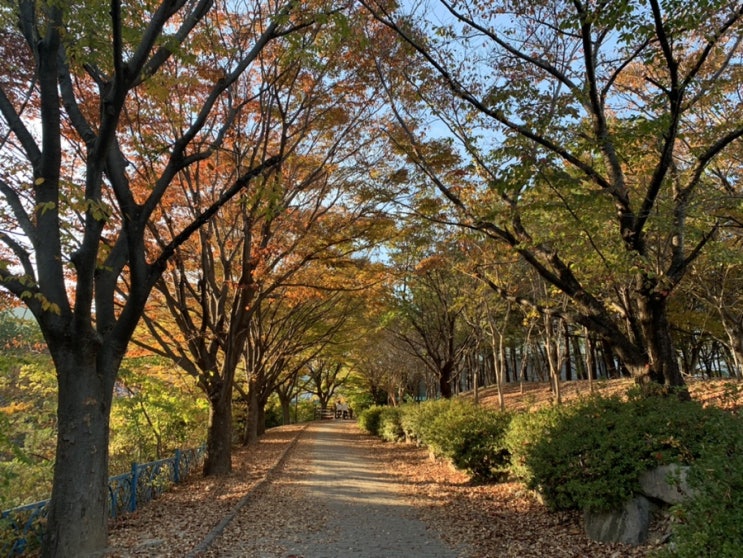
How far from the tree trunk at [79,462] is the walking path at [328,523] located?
1.37 meters

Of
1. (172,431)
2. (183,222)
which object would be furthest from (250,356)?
(183,222)

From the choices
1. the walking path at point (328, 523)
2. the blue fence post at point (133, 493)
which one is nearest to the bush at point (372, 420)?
the walking path at point (328, 523)

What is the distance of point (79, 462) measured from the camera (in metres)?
5.27

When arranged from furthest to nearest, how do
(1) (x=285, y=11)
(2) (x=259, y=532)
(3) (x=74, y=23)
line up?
(2) (x=259, y=532) → (1) (x=285, y=11) → (3) (x=74, y=23)

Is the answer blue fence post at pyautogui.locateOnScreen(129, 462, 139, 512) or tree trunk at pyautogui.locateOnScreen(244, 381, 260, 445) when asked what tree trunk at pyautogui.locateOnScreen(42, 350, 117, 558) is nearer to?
blue fence post at pyautogui.locateOnScreen(129, 462, 139, 512)

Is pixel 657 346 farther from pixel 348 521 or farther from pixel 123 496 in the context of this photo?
pixel 123 496

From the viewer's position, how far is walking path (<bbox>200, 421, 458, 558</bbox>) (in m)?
5.88

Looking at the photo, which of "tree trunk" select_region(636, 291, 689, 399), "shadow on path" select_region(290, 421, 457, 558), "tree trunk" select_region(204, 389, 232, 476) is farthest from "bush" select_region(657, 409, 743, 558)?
"tree trunk" select_region(204, 389, 232, 476)

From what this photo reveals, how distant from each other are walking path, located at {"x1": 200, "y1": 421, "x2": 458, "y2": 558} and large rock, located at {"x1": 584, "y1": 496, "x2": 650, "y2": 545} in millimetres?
1739

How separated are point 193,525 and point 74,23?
6.51 m

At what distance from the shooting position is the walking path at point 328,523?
5.88 m

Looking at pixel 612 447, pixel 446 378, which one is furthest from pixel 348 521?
pixel 446 378

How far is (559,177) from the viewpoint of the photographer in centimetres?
686

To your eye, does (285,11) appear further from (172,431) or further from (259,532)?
(172,431)
